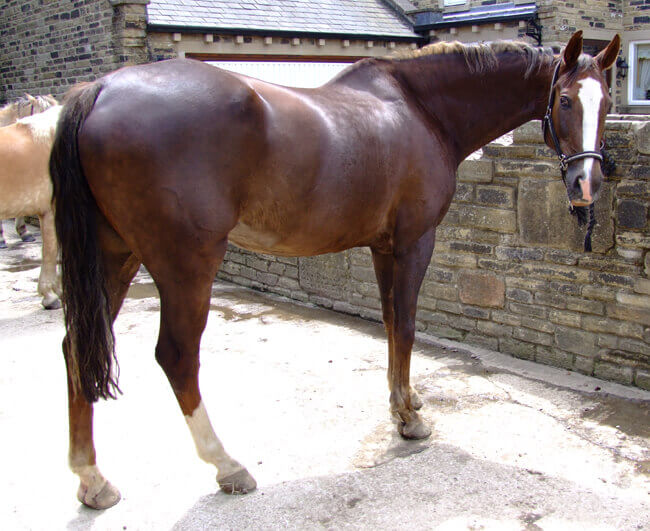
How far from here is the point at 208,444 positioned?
319 centimetres

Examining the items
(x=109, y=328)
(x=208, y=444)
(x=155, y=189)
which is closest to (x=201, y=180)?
(x=155, y=189)

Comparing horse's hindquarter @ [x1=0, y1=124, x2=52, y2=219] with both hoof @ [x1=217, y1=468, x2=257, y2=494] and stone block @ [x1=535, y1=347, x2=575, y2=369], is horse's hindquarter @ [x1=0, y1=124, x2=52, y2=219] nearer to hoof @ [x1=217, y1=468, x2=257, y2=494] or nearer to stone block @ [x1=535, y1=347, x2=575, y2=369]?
hoof @ [x1=217, y1=468, x2=257, y2=494]

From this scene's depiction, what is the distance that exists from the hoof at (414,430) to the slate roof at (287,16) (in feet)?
29.0

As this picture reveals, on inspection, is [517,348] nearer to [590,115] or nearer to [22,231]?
[590,115]

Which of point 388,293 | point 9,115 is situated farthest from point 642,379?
point 9,115

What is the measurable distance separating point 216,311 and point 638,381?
3.93 m

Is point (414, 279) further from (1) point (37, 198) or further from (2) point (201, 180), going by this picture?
(1) point (37, 198)

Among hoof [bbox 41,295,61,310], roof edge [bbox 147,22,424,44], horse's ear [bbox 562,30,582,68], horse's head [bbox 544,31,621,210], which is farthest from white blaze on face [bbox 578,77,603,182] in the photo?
roof edge [bbox 147,22,424,44]

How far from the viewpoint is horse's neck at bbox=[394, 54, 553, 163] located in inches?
149

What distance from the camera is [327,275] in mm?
6691

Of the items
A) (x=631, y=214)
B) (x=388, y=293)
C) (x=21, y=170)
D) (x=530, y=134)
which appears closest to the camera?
(x=388, y=293)

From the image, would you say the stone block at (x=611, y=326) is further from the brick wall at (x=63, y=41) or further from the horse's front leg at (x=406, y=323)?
the brick wall at (x=63, y=41)

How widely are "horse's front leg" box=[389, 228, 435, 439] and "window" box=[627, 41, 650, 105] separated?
13.3 metres

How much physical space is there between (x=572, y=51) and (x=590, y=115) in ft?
1.13
